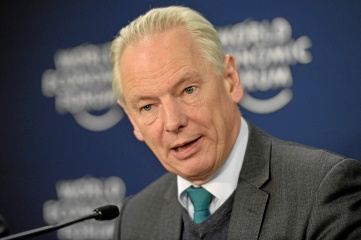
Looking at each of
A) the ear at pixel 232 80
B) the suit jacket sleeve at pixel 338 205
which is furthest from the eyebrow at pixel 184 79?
the suit jacket sleeve at pixel 338 205

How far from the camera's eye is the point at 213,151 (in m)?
2.05

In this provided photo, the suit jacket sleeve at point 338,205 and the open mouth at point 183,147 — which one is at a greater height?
the open mouth at point 183,147

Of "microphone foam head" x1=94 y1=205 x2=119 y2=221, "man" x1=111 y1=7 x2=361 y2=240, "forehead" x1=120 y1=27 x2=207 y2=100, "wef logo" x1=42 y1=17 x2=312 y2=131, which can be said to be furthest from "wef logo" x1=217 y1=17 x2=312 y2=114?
"microphone foam head" x1=94 y1=205 x2=119 y2=221

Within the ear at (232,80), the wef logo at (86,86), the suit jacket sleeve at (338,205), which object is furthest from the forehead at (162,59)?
the wef logo at (86,86)

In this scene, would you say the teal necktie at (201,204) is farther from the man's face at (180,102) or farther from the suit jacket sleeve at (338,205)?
the suit jacket sleeve at (338,205)

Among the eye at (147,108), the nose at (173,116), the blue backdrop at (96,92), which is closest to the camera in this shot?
the nose at (173,116)

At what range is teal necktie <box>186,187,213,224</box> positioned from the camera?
6.98ft

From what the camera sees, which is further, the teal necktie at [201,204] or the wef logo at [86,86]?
the wef logo at [86,86]

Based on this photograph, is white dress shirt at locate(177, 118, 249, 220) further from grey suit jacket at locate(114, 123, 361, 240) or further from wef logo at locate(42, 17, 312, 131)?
wef logo at locate(42, 17, 312, 131)

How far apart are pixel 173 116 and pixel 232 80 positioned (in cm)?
30

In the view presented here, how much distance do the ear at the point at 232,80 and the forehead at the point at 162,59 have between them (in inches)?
4.6

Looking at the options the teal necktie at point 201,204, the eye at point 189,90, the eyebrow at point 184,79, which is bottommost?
the teal necktie at point 201,204

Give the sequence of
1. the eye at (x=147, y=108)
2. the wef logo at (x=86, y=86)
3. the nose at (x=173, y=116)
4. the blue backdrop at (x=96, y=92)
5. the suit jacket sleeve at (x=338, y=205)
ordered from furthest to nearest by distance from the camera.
Answer: the wef logo at (x=86, y=86) → the blue backdrop at (x=96, y=92) → the eye at (x=147, y=108) → the nose at (x=173, y=116) → the suit jacket sleeve at (x=338, y=205)

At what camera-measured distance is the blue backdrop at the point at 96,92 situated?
95.8 inches
